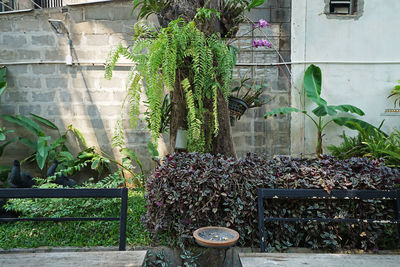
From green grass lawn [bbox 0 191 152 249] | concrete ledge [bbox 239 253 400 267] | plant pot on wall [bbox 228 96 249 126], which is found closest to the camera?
concrete ledge [bbox 239 253 400 267]

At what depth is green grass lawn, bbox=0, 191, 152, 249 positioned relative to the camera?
2.47m

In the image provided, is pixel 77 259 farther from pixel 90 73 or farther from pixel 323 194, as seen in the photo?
pixel 90 73

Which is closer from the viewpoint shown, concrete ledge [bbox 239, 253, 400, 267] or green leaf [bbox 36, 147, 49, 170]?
concrete ledge [bbox 239, 253, 400, 267]

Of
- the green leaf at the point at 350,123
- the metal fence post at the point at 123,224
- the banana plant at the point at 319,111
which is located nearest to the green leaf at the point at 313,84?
the banana plant at the point at 319,111

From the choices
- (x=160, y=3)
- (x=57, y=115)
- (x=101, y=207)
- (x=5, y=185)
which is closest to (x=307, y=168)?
(x=160, y=3)

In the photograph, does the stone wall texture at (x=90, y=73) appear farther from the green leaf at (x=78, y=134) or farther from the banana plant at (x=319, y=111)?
the banana plant at (x=319, y=111)

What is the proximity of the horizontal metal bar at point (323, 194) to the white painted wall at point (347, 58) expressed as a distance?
8.41 feet

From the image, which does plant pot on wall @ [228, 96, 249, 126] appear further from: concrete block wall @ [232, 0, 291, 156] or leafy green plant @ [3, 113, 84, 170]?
leafy green plant @ [3, 113, 84, 170]

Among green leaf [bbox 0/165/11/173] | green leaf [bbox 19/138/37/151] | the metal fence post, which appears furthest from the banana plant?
green leaf [bbox 0/165/11/173]

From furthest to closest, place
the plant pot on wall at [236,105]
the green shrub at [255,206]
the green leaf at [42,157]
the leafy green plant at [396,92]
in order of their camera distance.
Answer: the leafy green plant at [396,92], the green leaf at [42,157], the plant pot on wall at [236,105], the green shrub at [255,206]

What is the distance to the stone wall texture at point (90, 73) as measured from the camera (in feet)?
14.7

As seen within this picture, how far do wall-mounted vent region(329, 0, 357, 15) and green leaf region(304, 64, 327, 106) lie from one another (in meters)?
1.08

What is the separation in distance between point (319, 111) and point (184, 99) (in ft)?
8.48

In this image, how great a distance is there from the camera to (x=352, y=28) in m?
4.63
